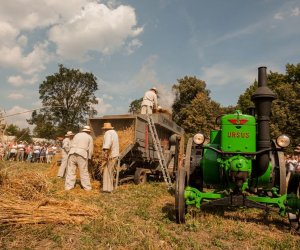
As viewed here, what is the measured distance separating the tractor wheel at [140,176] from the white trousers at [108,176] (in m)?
1.50

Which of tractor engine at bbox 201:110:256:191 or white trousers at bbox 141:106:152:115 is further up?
white trousers at bbox 141:106:152:115

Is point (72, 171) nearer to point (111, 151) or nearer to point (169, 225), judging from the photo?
point (111, 151)

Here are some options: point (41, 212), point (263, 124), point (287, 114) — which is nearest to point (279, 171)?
point (263, 124)

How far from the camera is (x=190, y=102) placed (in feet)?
118

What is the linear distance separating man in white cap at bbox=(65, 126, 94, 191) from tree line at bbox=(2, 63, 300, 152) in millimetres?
2985

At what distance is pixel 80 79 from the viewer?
57.4 m

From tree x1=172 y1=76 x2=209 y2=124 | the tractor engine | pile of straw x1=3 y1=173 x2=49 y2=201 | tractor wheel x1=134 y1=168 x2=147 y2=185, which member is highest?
tree x1=172 y1=76 x2=209 y2=124

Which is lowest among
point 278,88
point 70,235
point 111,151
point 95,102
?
point 70,235

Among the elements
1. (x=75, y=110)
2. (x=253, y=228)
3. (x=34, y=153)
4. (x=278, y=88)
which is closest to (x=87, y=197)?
(x=253, y=228)

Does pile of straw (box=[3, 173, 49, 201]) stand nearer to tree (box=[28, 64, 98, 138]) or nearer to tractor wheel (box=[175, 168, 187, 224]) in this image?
tractor wheel (box=[175, 168, 187, 224])

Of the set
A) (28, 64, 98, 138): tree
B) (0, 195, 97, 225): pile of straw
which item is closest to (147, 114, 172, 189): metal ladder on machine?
(0, 195, 97, 225): pile of straw

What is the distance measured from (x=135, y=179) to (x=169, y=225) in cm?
502

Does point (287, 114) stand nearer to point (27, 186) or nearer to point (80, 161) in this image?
point (80, 161)

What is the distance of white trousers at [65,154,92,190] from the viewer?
335 inches
